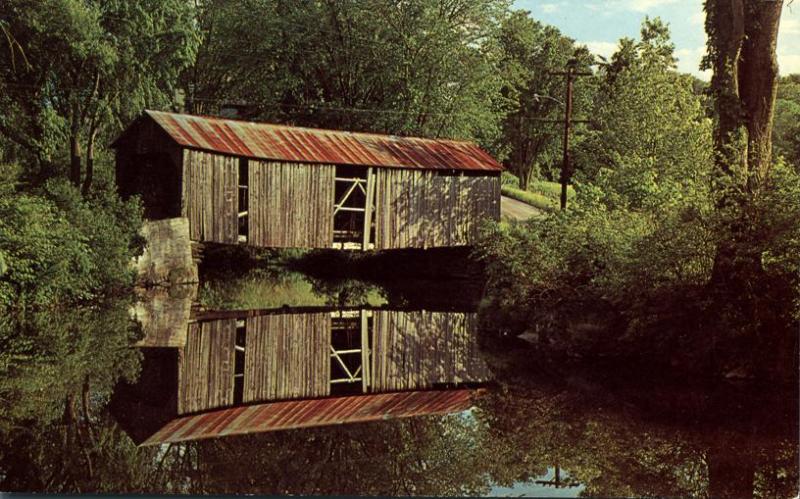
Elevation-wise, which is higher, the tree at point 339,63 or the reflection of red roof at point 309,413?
the tree at point 339,63

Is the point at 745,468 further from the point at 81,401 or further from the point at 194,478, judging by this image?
the point at 81,401

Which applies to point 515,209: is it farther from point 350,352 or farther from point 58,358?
point 58,358

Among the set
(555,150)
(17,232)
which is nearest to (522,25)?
(555,150)

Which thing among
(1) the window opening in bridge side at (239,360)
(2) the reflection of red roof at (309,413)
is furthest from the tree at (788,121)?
(1) the window opening in bridge side at (239,360)

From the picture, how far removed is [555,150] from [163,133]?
666 centimetres

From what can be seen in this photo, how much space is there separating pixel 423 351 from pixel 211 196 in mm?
6848

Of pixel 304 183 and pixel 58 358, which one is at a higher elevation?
pixel 304 183

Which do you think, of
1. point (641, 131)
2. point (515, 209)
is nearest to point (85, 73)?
point (515, 209)

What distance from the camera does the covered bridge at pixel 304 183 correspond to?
625 inches

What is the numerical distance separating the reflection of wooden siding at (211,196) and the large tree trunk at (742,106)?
968 cm

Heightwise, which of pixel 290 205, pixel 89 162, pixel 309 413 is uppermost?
pixel 89 162

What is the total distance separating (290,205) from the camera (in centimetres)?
1727

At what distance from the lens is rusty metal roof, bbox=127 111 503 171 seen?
617 inches

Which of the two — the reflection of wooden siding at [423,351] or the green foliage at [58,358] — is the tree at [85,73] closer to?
the green foliage at [58,358]
